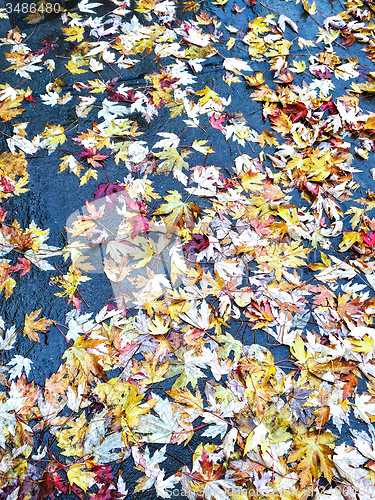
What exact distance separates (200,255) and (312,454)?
1.23 meters

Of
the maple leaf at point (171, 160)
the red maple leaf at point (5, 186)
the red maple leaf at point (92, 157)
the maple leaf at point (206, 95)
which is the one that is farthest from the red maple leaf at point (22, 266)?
the maple leaf at point (206, 95)

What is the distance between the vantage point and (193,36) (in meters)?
3.36

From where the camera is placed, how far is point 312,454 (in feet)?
5.59

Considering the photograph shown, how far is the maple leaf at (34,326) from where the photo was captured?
208 centimetres

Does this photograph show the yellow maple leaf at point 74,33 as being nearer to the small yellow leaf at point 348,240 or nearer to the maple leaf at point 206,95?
the maple leaf at point 206,95

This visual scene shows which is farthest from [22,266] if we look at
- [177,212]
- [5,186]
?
[177,212]

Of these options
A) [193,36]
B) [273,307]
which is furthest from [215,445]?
[193,36]

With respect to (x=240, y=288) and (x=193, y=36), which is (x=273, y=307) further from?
(x=193, y=36)

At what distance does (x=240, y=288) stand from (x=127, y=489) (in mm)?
1216

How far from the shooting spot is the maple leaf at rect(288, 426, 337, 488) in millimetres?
1664

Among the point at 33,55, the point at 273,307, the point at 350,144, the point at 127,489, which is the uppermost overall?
the point at 33,55

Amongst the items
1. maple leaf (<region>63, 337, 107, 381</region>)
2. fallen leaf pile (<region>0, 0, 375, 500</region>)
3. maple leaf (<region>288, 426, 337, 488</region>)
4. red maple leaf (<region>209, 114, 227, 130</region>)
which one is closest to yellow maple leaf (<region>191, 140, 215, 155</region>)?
fallen leaf pile (<region>0, 0, 375, 500</region>)

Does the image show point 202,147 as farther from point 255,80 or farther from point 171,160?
point 255,80

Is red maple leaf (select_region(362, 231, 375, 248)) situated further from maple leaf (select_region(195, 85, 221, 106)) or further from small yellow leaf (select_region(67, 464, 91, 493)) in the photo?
small yellow leaf (select_region(67, 464, 91, 493))
